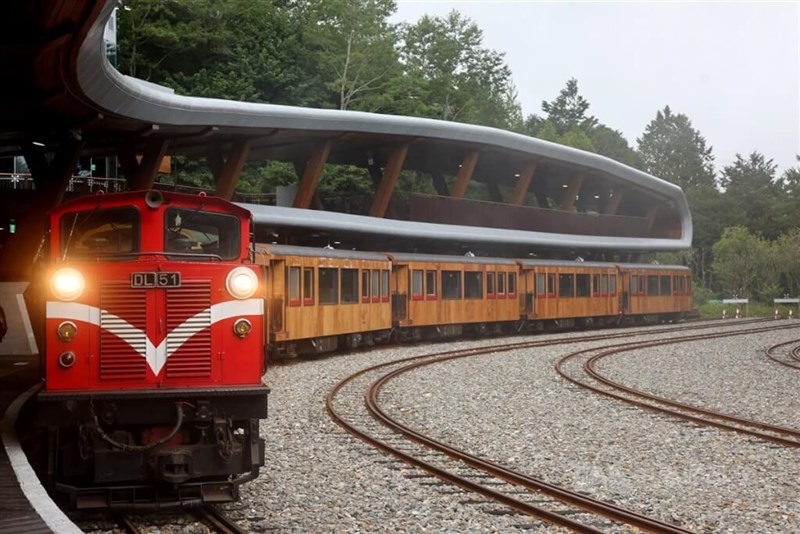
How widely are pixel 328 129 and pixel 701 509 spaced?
26.2m

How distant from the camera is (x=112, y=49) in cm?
3972

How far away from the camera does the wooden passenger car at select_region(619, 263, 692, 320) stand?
4088 centimetres

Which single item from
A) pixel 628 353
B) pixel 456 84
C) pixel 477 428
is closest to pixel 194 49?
pixel 456 84

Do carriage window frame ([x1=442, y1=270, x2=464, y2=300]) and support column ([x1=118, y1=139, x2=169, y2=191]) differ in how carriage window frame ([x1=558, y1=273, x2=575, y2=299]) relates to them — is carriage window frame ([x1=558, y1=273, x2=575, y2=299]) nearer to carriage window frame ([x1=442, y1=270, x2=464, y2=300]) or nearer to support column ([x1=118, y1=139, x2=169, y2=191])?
carriage window frame ([x1=442, y1=270, x2=464, y2=300])

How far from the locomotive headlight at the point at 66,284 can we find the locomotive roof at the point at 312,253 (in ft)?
38.7

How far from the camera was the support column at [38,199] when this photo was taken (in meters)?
25.2

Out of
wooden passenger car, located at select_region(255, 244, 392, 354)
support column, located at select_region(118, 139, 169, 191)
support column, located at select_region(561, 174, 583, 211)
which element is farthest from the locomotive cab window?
support column, located at select_region(561, 174, 583, 211)

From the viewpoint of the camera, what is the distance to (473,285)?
31516mm

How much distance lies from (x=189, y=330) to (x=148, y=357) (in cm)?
42

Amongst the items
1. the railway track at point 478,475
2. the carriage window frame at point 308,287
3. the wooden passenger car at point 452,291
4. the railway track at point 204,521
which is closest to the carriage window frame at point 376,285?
the wooden passenger car at point 452,291

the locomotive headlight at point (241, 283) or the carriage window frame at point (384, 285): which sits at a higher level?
the locomotive headlight at point (241, 283)

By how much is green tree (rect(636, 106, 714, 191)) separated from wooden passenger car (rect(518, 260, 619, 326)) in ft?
293

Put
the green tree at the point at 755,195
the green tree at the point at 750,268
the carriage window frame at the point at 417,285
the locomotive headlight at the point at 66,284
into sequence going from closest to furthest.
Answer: the locomotive headlight at the point at 66,284, the carriage window frame at the point at 417,285, the green tree at the point at 750,268, the green tree at the point at 755,195

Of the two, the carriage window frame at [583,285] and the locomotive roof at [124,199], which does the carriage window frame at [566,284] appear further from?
the locomotive roof at [124,199]
